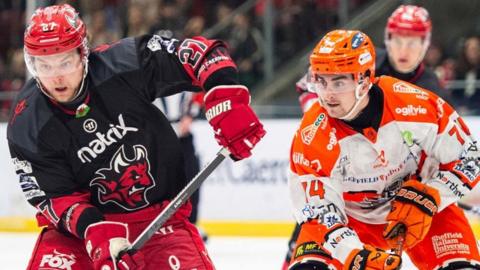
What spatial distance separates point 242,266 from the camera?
17.7 ft

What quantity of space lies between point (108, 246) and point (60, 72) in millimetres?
536

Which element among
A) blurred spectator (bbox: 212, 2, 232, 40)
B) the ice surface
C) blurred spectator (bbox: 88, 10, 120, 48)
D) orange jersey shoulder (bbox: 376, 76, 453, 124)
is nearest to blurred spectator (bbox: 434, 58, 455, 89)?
the ice surface

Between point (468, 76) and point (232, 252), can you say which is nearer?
point (232, 252)

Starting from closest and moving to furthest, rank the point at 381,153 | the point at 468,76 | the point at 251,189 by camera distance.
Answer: the point at 381,153 → the point at 251,189 → the point at 468,76

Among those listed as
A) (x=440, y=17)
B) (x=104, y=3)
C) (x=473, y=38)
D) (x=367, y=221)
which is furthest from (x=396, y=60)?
(x=104, y=3)

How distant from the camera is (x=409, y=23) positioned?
4781 millimetres

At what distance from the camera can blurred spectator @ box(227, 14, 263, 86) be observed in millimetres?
8297

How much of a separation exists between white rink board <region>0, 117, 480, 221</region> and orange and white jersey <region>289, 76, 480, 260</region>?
3.58 metres

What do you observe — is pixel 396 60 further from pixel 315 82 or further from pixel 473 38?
pixel 473 38

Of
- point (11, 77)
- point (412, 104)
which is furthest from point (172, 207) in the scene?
point (11, 77)

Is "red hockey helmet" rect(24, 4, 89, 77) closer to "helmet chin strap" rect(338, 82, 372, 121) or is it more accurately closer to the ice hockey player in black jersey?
the ice hockey player in black jersey

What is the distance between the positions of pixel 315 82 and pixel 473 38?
4.41m

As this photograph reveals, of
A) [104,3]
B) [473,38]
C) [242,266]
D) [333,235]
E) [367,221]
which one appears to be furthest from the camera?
[104,3]

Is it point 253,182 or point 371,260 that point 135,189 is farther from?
point 253,182
